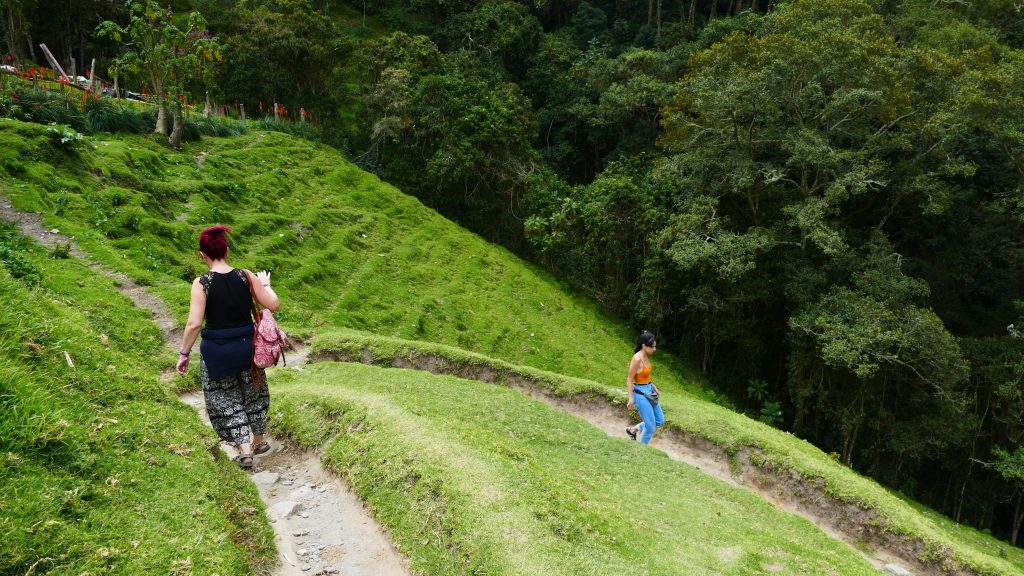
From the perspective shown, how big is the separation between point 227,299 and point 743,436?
12363 mm

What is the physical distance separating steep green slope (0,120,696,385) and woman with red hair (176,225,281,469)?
7837mm

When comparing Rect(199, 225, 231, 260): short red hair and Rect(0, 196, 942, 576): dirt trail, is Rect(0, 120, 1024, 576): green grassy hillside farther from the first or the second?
Rect(199, 225, 231, 260): short red hair

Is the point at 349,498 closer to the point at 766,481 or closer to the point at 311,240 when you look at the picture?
the point at 766,481

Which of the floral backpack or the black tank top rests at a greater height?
the black tank top

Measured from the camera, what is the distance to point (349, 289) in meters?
19.9

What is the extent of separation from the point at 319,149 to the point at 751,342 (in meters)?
26.1

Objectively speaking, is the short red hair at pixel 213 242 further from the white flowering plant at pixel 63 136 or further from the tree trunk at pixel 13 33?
the tree trunk at pixel 13 33

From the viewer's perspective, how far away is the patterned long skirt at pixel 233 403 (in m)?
6.57

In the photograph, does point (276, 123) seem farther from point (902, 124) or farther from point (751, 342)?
point (902, 124)

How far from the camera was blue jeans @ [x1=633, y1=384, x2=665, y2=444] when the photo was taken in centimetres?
1055

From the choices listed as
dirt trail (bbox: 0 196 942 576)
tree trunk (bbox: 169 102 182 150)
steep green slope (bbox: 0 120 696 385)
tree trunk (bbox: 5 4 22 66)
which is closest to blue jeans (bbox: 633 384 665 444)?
dirt trail (bbox: 0 196 942 576)

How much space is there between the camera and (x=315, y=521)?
19.8 ft

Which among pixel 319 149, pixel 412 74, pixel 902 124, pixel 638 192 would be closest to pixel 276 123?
pixel 319 149

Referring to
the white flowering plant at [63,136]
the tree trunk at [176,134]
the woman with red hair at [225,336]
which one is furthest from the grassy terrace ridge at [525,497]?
the tree trunk at [176,134]
